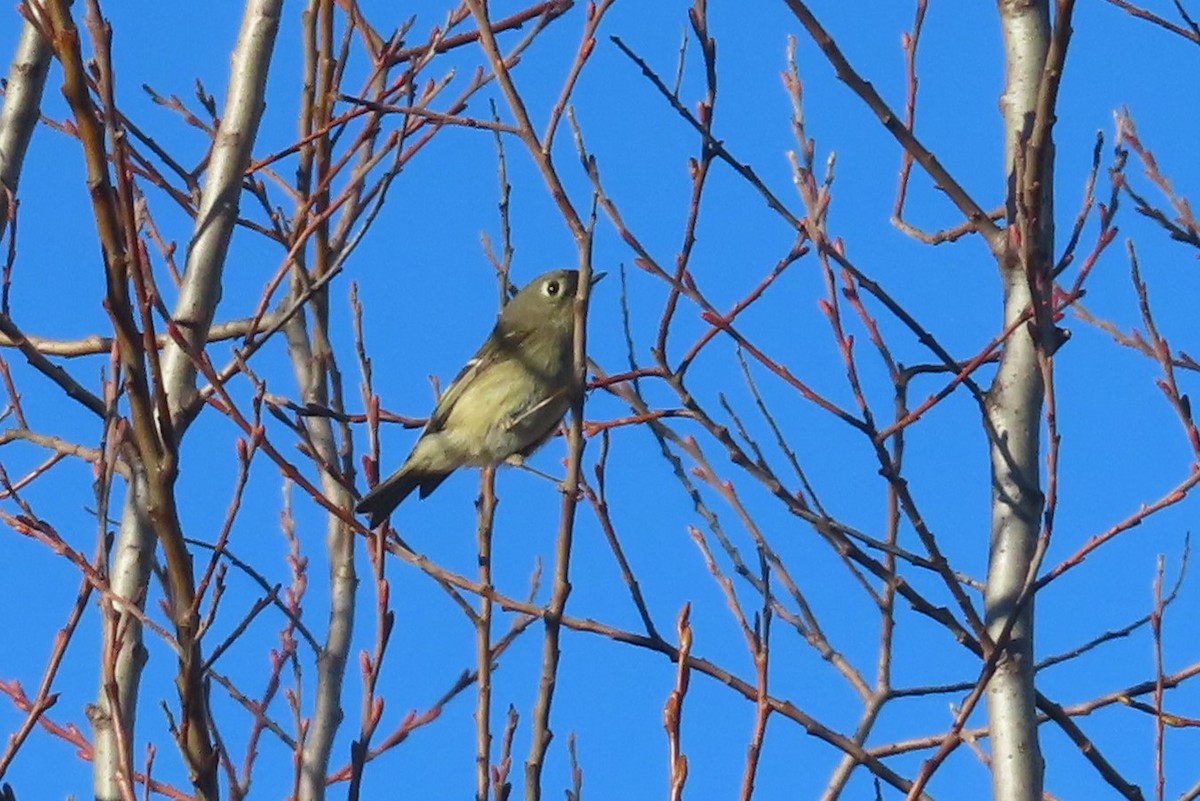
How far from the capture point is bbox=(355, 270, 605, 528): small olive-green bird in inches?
242

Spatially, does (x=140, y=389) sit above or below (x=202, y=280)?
below

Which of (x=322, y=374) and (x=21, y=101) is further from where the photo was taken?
(x=322, y=374)

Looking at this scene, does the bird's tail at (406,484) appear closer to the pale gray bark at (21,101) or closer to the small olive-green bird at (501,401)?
the small olive-green bird at (501,401)

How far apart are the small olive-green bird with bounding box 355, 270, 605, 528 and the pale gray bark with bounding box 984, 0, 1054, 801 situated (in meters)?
2.79

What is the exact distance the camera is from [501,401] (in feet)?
20.3

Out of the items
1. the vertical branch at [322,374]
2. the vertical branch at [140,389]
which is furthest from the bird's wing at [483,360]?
the vertical branch at [140,389]

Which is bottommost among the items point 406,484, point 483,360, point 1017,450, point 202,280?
point 1017,450

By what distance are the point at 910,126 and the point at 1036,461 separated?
3.20 ft

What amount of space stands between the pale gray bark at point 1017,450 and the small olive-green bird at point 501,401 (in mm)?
2792

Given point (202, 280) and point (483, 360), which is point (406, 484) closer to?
point (483, 360)

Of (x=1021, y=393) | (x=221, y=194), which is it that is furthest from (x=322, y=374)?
(x=1021, y=393)

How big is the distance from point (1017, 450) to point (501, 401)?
321 cm

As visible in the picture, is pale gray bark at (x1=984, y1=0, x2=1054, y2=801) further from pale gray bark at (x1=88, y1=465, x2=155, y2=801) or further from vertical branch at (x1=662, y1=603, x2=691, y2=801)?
pale gray bark at (x1=88, y1=465, x2=155, y2=801)

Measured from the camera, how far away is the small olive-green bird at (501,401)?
20.2 feet
